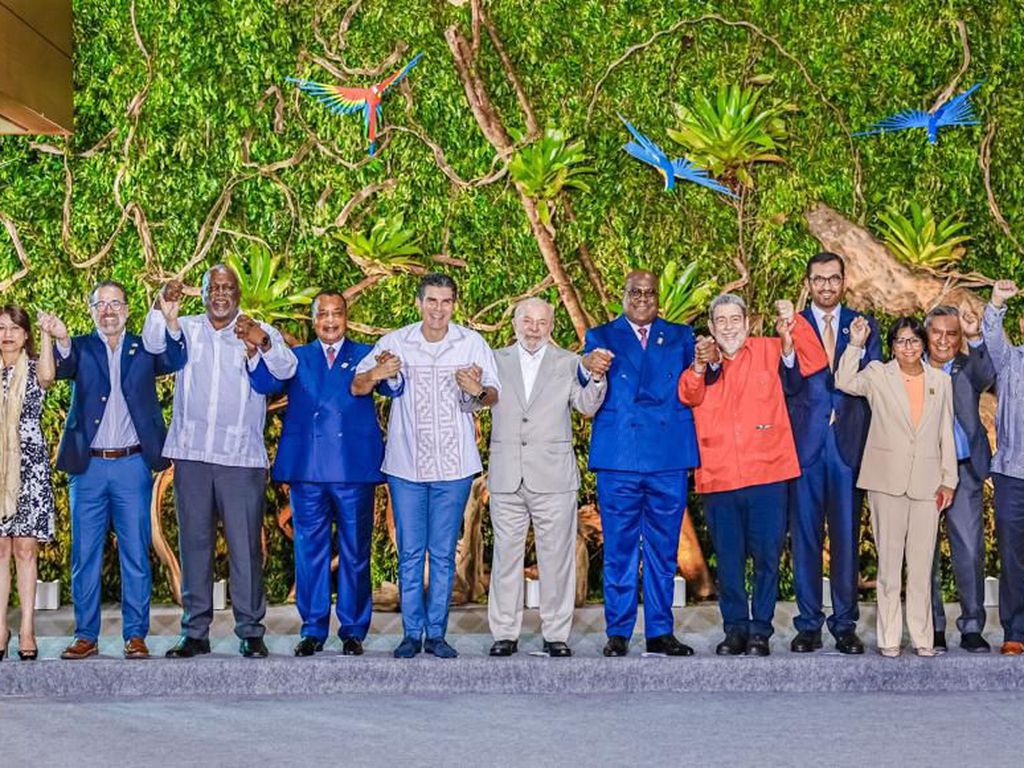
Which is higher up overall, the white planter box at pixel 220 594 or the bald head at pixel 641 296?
the bald head at pixel 641 296

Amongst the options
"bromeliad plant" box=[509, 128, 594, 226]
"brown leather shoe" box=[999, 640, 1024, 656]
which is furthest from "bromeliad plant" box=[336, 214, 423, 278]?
"brown leather shoe" box=[999, 640, 1024, 656]

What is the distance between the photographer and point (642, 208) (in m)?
7.01

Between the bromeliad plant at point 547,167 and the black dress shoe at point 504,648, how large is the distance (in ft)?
7.98

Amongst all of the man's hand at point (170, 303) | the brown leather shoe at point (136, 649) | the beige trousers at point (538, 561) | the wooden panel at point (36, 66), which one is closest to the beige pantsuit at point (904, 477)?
the beige trousers at point (538, 561)

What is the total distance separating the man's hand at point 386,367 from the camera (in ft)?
16.6

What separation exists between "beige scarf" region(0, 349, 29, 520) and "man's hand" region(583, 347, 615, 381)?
6.62ft

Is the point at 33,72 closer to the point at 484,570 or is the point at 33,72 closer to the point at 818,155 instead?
the point at 484,570

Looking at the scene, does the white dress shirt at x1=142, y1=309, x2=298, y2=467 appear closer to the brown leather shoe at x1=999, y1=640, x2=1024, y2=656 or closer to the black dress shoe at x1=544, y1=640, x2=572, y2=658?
the black dress shoe at x1=544, y1=640, x2=572, y2=658

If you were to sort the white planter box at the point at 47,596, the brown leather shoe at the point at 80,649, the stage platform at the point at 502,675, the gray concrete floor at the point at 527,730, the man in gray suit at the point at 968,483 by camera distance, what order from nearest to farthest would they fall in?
the gray concrete floor at the point at 527,730, the stage platform at the point at 502,675, the brown leather shoe at the point at 80,649, the man in gray suit at the point at 968,483, the white planter box at the point at 47,596

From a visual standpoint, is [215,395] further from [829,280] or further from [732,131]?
[732,131]

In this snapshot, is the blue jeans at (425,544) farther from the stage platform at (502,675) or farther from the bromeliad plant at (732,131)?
the bromeliad plant at (732,131)

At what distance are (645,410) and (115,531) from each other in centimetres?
196

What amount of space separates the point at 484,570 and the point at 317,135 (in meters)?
2.26

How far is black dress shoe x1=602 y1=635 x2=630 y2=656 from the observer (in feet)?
17.0
